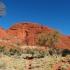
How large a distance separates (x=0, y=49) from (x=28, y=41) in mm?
51531

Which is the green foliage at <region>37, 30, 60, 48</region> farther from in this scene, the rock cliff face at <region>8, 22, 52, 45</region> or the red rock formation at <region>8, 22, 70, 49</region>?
the rock cliff face at <region>8, 22, 52, 45</region>

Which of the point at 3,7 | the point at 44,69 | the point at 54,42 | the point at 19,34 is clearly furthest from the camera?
the point at 19,34

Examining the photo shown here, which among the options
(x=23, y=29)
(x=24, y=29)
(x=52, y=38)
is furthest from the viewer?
(x=23, y=29)

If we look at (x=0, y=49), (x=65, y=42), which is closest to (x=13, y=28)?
(x=65, y=42)

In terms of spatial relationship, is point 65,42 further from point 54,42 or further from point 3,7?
point 3,7

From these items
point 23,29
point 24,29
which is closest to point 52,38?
point 24,29

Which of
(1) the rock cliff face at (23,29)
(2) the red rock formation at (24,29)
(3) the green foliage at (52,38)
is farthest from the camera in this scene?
(1) the rock cliff face at (23,29)

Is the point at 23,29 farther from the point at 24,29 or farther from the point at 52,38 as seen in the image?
the point at 52,38

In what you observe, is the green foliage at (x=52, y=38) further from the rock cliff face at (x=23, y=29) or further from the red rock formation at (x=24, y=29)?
the rock cliff face at (x=23, y=29)

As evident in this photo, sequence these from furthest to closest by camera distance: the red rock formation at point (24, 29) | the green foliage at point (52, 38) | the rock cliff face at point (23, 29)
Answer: the rock cliff face at point (23, 29) → the red rock formation at point (24, 29) → the green foliage at point (52, 38)

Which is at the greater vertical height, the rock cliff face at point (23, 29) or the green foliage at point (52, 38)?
the rock cliff face at point (23, 29)

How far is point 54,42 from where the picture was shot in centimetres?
4119

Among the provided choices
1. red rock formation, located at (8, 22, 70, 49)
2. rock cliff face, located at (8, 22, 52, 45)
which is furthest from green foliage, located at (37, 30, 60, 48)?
rock cliff face, located at (8, 22, 52, 45)

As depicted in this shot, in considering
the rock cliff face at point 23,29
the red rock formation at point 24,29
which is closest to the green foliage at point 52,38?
the red rock formation at point 24,29
